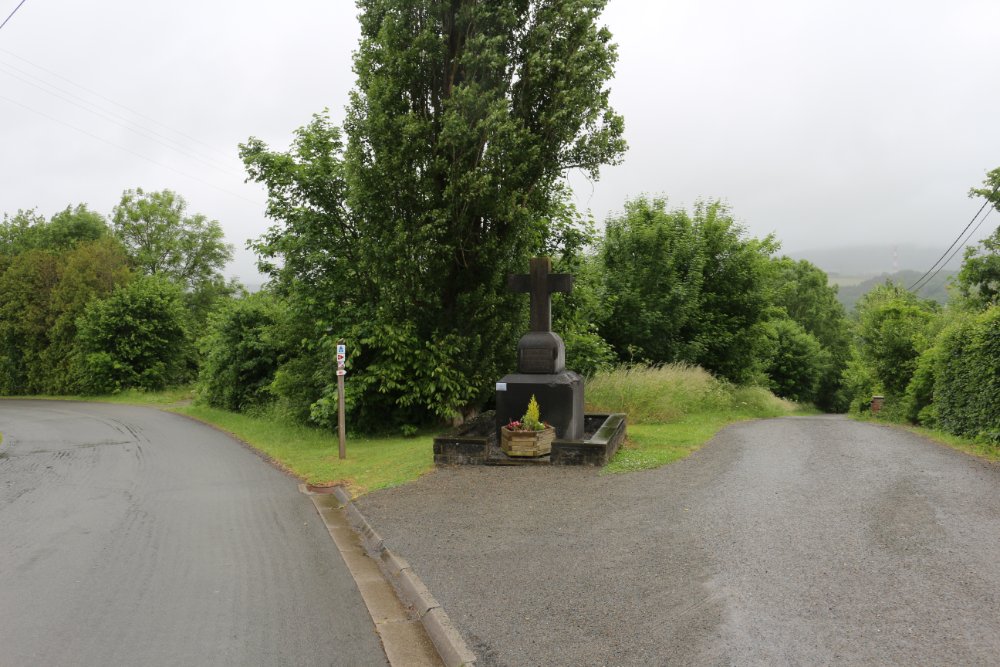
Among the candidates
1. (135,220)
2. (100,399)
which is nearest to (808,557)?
(100,399)

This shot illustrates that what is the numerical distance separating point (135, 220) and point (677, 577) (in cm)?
6141

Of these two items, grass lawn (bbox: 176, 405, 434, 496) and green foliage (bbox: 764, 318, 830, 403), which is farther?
green foliage (bbox: 764, 318, 830, 403)

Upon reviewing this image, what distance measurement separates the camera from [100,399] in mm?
33594

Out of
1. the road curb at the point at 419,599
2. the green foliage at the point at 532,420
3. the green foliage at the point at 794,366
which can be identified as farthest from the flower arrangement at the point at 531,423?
the green foliage at the point at 794,366

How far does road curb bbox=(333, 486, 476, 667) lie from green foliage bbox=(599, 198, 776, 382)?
576 inches

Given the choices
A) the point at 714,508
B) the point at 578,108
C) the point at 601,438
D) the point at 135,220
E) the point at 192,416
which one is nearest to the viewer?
the point at 714,508

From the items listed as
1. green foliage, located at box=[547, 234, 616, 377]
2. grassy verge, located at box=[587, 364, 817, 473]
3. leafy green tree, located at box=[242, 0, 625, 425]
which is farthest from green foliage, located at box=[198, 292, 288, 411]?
grassy verge, located at box=[587, 364, 817, 473]

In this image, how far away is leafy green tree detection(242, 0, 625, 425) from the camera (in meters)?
13.1

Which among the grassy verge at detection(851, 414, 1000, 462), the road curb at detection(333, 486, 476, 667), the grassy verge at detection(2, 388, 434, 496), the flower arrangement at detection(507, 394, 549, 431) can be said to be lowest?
the grassy verge at detection(2, 388, 434, 496)

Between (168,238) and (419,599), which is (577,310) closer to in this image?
(419,599)

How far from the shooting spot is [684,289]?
22.3 metres

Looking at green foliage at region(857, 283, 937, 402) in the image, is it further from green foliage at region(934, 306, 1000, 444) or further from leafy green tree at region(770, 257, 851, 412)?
leafy green tree at region(770, 257, 851, 412)

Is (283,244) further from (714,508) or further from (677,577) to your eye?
(677,577)

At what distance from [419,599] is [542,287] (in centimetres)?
695
